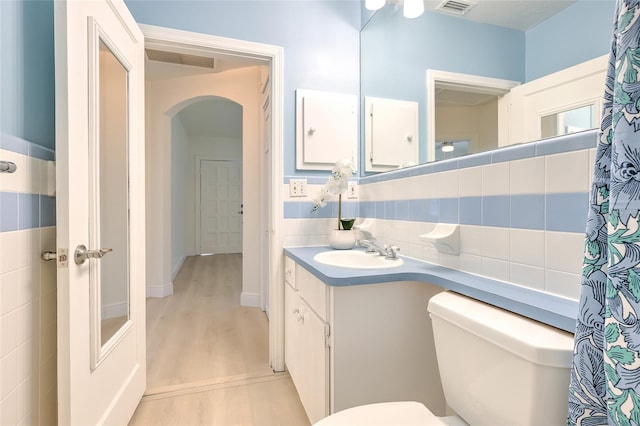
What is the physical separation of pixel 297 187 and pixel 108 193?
96 centimetres

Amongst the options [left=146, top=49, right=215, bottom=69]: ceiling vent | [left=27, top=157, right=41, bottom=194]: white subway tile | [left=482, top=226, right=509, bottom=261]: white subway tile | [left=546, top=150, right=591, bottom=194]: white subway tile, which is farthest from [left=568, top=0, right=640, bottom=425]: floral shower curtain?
[left=146, top=49, right=215, bottom=69]: ceiling vent

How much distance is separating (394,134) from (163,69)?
2719mm

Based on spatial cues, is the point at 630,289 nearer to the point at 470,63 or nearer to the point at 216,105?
the point at 470,63

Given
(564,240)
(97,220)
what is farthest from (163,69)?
(564,240)

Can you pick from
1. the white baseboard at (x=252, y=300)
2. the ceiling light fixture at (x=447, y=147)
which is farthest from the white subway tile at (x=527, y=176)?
the white baseboard at (x=252, y=300)

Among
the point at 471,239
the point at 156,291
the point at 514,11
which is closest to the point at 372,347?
the point at 471,239

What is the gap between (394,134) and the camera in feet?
5.76

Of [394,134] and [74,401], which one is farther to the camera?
[394,134]

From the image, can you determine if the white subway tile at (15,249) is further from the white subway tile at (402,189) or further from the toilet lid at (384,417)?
the white subway tile at (402,189)

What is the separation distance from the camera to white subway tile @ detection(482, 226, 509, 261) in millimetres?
980

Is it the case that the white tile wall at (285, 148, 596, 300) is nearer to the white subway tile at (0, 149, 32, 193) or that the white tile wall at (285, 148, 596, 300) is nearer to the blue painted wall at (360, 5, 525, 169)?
the blue painted wall at (360, 5, 525, 169)

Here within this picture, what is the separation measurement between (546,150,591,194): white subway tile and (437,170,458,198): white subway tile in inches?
13.8

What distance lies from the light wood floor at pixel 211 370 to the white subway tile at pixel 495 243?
1.13 metres

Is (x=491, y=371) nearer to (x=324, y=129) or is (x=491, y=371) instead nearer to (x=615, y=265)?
(x=615, y=265)
